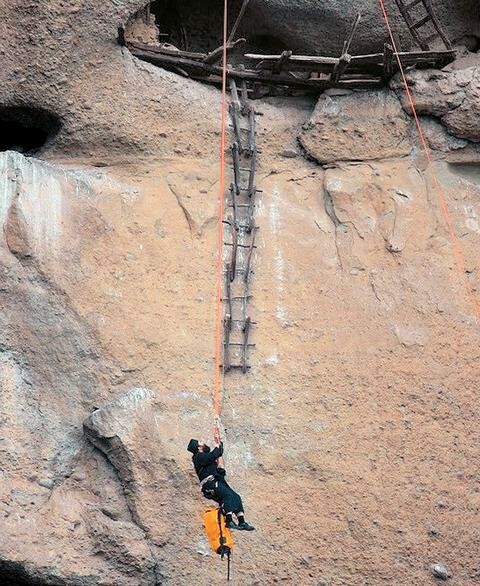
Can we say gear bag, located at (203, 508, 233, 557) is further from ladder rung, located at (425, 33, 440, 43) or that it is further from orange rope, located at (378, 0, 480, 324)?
ladder rung, located at (425, 33, 440, 43)

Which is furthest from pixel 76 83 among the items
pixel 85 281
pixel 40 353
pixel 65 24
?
pixel 40 353

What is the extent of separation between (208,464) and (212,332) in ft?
5.65

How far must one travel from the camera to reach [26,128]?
889 cm

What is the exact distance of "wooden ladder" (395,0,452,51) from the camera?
29.5 feet

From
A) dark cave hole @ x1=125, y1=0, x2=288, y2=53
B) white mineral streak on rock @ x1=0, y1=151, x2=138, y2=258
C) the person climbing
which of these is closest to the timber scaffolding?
dark cave hole @ x1=125, y1=0, x2=288, y2=53

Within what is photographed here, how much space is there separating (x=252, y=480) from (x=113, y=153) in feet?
10.5

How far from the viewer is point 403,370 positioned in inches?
313

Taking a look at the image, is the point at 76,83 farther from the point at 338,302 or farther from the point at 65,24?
the point at 338,302

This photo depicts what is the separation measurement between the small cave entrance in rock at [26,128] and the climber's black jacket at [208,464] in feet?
11.7

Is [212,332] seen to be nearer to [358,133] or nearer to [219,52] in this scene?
[358,133]

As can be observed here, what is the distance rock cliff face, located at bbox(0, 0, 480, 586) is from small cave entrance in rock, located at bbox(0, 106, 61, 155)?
0.28 feet

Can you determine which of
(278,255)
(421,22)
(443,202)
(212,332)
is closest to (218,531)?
(212,332)

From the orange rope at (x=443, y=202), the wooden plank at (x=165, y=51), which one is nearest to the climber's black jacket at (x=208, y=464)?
the orange rope at (x=443, y=202)

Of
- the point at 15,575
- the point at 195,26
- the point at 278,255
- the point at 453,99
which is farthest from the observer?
the point at 195,26
